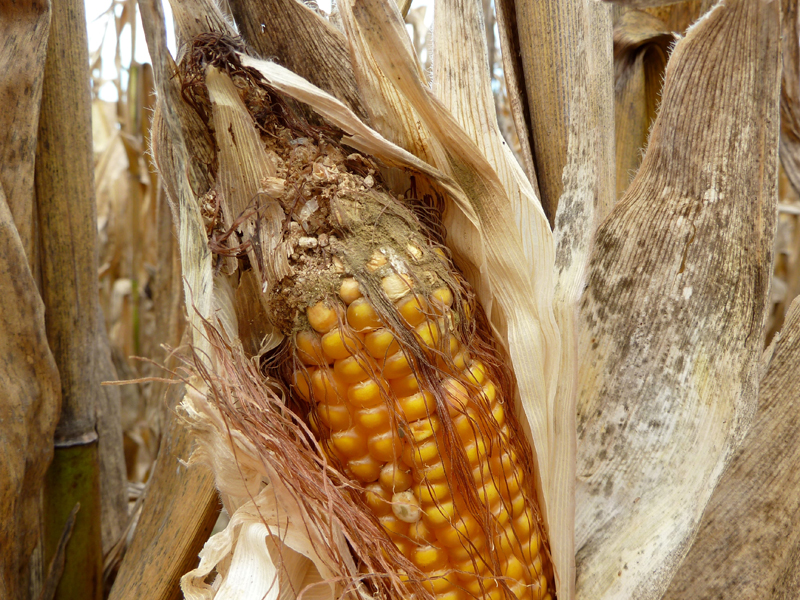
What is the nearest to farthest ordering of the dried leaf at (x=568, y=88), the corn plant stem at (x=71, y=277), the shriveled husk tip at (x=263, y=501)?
the shriveled husk tip at (x=263, y=501) → the dried leaf at (x=568, y=88) → the corn plant stem at (x=71, y=277)

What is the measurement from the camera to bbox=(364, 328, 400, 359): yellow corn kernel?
26.5 inches

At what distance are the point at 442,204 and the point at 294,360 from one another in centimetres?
29

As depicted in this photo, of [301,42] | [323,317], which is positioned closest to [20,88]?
Answer: [301,42]

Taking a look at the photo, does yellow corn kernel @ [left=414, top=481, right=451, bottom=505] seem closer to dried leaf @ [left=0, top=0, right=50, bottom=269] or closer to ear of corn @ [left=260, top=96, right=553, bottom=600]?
ear of corn @ [left=260, top=96, right=553, bottom=600]

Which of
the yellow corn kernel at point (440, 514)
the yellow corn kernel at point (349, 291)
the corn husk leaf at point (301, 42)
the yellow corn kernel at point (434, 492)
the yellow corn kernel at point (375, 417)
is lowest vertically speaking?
the yellow corn kernel at point (440, 514)

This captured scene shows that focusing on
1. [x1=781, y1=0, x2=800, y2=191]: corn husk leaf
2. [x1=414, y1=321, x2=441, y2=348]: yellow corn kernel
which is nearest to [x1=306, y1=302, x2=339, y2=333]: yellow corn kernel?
[x1=414, y1=321, x2=441, y2=348]: yellow corn kernel

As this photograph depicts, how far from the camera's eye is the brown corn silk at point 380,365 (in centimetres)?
68

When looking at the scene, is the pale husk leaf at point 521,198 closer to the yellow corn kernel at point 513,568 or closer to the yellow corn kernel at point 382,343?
the yellow corn kernel at point 513,568

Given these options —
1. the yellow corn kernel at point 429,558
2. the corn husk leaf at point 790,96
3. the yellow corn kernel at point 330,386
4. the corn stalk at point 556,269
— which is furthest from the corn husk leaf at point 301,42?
the corn husk leaf at point 790,96

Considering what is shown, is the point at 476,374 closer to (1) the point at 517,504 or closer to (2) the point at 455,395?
(2) the point at 455,395

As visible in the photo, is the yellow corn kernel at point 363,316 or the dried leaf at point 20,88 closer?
the yellow corn kernel at point 363,316

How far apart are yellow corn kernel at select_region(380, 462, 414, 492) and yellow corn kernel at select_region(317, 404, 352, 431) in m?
0.07

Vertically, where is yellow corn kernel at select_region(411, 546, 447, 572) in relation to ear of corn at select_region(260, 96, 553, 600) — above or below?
below

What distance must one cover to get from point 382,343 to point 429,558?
0.27 metres
